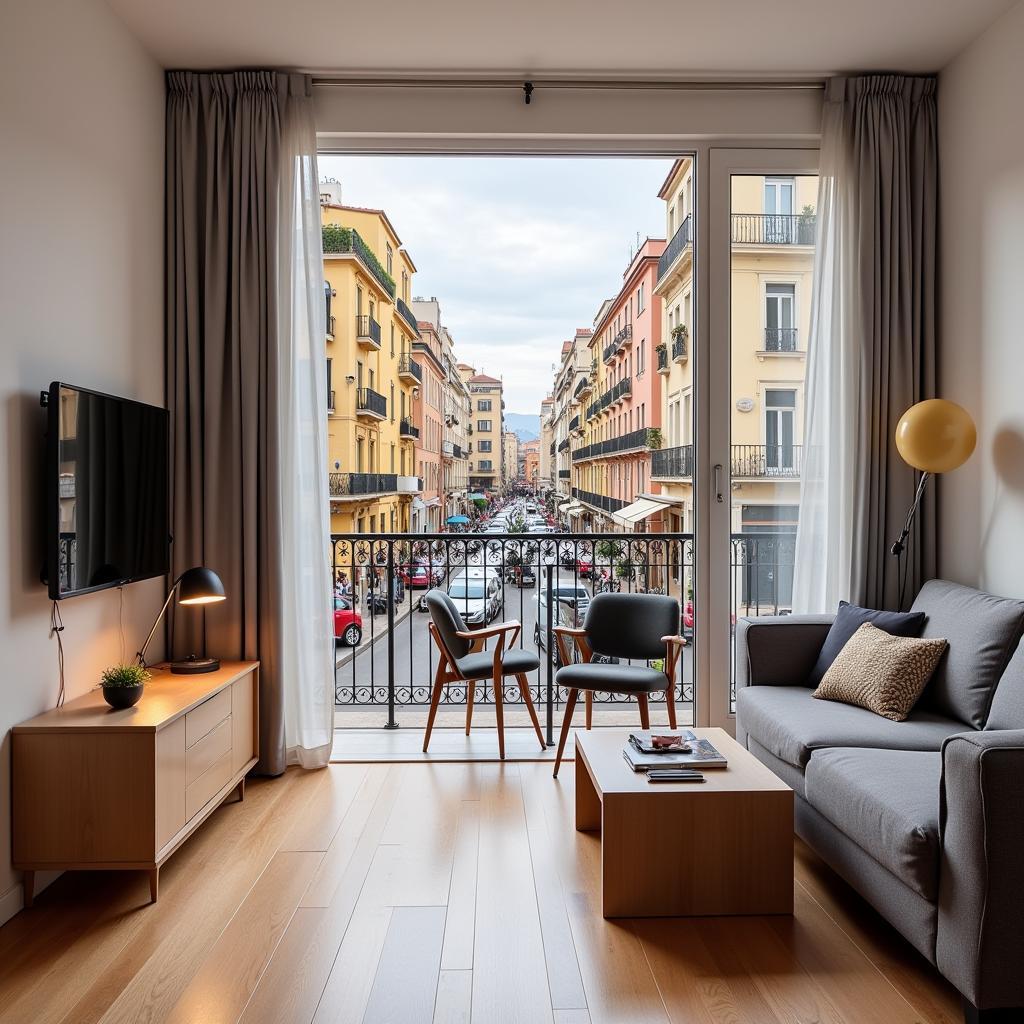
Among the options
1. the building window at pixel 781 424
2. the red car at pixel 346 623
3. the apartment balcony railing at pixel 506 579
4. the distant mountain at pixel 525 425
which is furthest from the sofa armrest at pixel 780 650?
the red car at pixel 346 623

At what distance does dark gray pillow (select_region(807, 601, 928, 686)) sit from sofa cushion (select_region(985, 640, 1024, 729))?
1.52 feet

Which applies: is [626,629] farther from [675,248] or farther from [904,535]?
[675,248]

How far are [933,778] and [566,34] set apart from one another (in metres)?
3.12

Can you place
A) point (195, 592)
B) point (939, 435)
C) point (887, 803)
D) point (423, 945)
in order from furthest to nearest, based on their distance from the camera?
1. point (939, 435)
2. point (195, 592)
3. point (423, 945)
4. point (887, 803)

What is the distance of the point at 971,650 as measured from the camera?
294 cm

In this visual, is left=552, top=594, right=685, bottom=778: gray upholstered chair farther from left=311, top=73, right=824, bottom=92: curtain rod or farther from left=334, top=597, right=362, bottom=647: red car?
left=311, top=73, right=824, bottom=92: curtain rod

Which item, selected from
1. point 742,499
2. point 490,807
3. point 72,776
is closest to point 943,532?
point 742,499

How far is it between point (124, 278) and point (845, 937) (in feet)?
11.4

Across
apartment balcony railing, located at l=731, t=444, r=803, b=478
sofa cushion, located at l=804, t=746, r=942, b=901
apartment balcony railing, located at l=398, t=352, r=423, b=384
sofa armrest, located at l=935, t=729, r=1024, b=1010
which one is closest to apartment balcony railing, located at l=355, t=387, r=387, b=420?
apartment balcony railing, located at l=398, t=352, r=423, b=384

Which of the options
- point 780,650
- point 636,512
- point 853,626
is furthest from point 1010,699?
point 636,512

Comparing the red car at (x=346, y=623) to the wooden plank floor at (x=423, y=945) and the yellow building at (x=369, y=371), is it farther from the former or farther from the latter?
the wooden plank floor at (x=423, y=945)

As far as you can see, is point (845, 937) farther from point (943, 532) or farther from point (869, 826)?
point (943, 532)

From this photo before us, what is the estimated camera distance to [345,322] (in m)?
4.18

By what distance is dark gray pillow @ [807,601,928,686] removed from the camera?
3.27m
